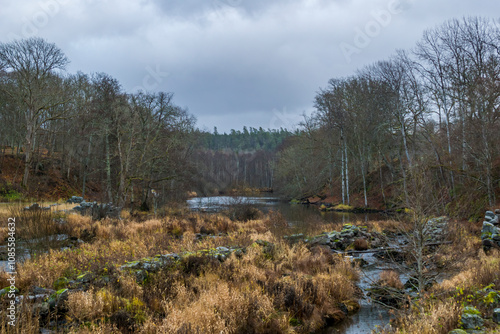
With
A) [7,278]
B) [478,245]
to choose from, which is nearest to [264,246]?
[7,278]

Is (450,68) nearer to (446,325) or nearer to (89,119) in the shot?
(446,325)

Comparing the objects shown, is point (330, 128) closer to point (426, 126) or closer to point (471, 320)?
point (426, 126)

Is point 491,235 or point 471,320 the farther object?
point 491,235

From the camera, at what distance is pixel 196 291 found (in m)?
6.92

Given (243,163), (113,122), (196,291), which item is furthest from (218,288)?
(243,163)

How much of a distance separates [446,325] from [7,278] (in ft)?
26.8

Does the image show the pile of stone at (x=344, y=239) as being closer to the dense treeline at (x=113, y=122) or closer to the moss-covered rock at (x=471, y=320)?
the moss-covered rock at (x=471, y=320)

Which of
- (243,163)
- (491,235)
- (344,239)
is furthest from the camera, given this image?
(243,163)

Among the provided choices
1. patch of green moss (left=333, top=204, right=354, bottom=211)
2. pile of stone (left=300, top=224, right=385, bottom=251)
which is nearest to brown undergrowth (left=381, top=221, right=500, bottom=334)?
pile of stone (left=300, top=224, right=385, bottom=251)

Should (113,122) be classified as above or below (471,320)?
above

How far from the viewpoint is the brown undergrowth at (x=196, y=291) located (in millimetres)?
5230

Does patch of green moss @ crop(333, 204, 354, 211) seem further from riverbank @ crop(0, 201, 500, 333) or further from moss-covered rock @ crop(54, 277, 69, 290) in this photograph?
moss-covered rock @ crop(54, 277, 69, 290)

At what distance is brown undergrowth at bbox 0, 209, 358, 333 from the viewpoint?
17.2 feet

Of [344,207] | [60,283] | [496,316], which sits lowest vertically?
[344,207]
